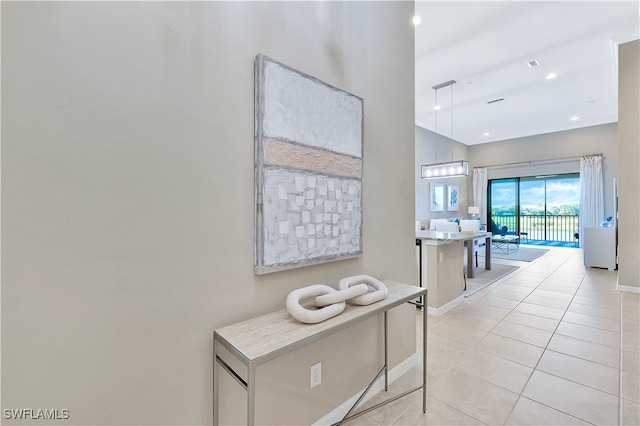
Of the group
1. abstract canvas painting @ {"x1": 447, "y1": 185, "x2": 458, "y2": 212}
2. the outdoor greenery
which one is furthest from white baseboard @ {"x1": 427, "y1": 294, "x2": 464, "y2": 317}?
the outdoor greenery

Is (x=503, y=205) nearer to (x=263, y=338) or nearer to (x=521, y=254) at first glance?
(x=521, y=254)

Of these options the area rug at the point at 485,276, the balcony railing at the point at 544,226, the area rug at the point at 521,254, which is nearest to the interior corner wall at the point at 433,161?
the balcony railing at the point at 544,226

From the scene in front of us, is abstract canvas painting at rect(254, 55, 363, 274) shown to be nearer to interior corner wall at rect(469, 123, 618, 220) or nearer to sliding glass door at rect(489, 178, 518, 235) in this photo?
interior corner wall at rect(469, 123, 618, 220)

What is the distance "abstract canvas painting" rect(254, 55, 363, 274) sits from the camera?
4.32 feet

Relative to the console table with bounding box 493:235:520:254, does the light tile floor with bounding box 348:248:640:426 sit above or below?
below

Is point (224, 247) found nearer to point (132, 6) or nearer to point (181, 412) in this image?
point (181, 412)

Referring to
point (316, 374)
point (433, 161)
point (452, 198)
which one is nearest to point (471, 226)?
point (452, 198)

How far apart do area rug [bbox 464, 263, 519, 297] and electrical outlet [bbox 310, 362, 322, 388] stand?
10.2 feet

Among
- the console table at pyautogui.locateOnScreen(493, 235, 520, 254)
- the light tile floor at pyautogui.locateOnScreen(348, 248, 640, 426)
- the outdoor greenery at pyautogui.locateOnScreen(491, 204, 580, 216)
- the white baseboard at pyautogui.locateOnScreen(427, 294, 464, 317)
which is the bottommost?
the light tile floor at pyautogui.locateOnScreen(348, 248, 640, 426)

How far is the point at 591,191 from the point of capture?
777 cm

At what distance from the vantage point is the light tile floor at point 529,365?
1.74m

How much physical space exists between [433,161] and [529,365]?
6.84 meters

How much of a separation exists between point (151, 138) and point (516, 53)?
5036 millimetres

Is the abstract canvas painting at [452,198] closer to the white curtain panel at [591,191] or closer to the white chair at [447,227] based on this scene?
the white chair at [447,227]
